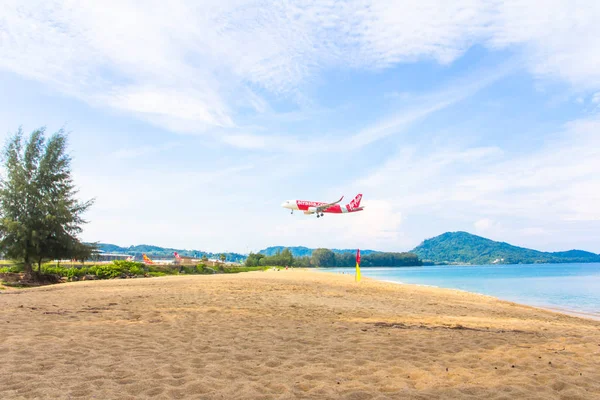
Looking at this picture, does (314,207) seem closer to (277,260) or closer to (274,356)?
(274,356)

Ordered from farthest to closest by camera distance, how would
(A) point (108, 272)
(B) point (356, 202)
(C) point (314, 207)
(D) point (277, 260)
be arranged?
(D) point (277, 260)
(B) point (356, 202)
(C) point (314, 207)
(A) point (108, 272)

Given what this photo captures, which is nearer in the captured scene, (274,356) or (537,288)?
(274,356)

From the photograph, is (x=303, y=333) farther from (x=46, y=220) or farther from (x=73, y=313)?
(x=46, y=220)

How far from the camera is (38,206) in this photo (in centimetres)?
2425

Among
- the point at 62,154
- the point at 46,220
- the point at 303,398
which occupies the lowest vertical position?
the point at 303,398

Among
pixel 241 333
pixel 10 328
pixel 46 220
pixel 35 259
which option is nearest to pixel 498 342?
pixel 241 333

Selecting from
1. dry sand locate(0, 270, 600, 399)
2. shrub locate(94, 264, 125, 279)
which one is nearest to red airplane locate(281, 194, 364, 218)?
shrub locate(94, 264, 125, 279)

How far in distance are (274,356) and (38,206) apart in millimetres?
23553

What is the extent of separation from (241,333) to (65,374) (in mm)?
3658

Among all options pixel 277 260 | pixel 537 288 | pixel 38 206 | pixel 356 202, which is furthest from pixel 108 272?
pixel 277 260

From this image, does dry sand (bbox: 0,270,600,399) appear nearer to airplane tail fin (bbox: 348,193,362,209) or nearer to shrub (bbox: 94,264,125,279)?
shrub (bbox: 94,264,125,279)

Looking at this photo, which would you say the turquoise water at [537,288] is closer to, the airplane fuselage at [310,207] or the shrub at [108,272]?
the airplane fuselage at [310,207]

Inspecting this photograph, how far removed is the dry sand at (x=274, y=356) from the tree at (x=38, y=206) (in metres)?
15.2

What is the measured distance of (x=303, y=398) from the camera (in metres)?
4.54
